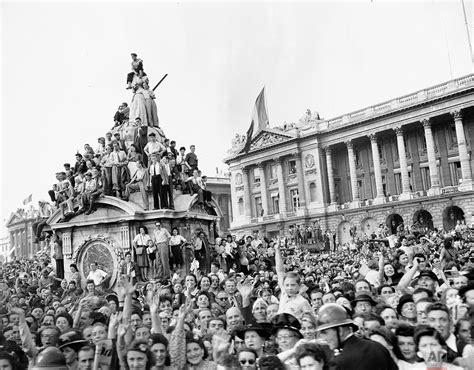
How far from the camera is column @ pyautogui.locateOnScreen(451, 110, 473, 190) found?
166 feet

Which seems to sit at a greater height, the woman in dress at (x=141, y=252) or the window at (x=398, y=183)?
the window at (x=398, y=183)

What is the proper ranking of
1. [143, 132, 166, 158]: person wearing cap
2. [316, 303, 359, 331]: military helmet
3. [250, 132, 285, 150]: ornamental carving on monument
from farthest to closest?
[250, 132, 285, 150]: ornamental carving on monument → [143, 132, 166, 158]: person wearing cap → [316, 303, 359, 331]: military helmet

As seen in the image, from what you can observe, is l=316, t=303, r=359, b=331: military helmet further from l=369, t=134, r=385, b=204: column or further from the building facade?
the building facade

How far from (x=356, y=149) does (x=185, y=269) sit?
1944 inches

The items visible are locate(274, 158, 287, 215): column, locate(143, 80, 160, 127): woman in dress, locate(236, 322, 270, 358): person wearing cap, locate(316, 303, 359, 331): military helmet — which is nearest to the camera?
locate(316, 303, 359, 331): military helmet

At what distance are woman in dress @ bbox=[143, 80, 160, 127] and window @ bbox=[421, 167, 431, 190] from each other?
4198cm

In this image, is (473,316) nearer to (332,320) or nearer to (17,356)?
(332,320)

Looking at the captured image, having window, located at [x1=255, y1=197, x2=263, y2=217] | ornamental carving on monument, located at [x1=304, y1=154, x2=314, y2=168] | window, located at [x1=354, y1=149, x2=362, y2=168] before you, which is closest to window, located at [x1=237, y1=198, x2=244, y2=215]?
window, located at [x1=255, y1=197, x2=263, y2=217]

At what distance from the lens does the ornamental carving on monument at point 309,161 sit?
6538 centimetres

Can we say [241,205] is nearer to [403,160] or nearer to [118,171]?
[403,160]

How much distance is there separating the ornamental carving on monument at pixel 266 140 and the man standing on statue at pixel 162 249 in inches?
2060

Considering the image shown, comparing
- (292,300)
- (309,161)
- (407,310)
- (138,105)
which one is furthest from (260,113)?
(407,310)

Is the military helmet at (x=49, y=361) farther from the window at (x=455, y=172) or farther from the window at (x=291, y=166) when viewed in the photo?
the window at (x=291, y=166)

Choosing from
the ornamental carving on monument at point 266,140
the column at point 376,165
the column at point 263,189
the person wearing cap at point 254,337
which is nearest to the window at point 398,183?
the column at point 376,165
